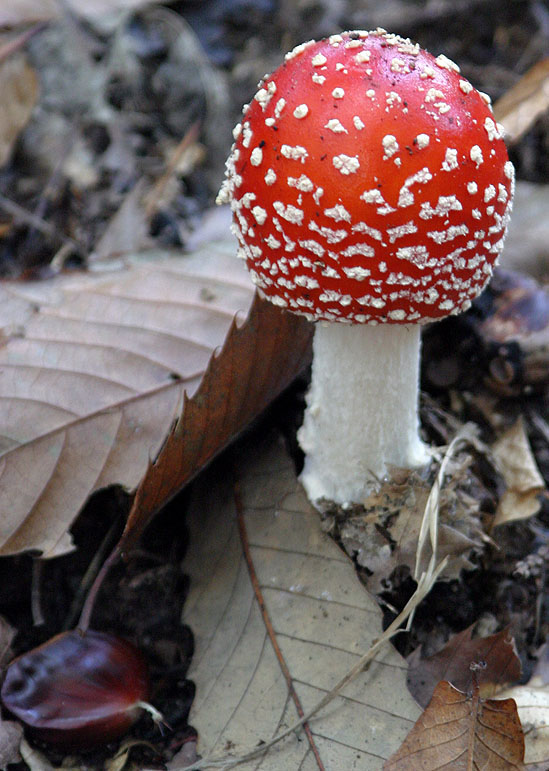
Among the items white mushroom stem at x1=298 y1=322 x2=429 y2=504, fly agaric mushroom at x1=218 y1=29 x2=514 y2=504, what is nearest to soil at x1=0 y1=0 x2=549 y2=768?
white mushroom stem at x1=298 y1=322 x2=429 y2=504

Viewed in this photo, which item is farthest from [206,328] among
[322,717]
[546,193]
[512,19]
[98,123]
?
[512,19]

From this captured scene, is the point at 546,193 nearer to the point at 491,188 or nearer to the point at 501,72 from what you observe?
the point at 501,72

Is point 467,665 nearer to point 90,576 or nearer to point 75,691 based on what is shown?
point 75,691

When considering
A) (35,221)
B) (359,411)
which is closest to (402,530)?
(359,411)

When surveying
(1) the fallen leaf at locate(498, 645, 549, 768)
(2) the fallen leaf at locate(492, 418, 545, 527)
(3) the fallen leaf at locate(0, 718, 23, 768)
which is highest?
(2) the fallen leaf at locate(492, 418, 545, 527)

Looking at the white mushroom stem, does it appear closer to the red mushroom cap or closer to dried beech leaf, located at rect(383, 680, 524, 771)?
the red mushroom cap

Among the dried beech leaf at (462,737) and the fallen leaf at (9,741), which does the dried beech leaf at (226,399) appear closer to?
the fallen leaf at (9,741)
